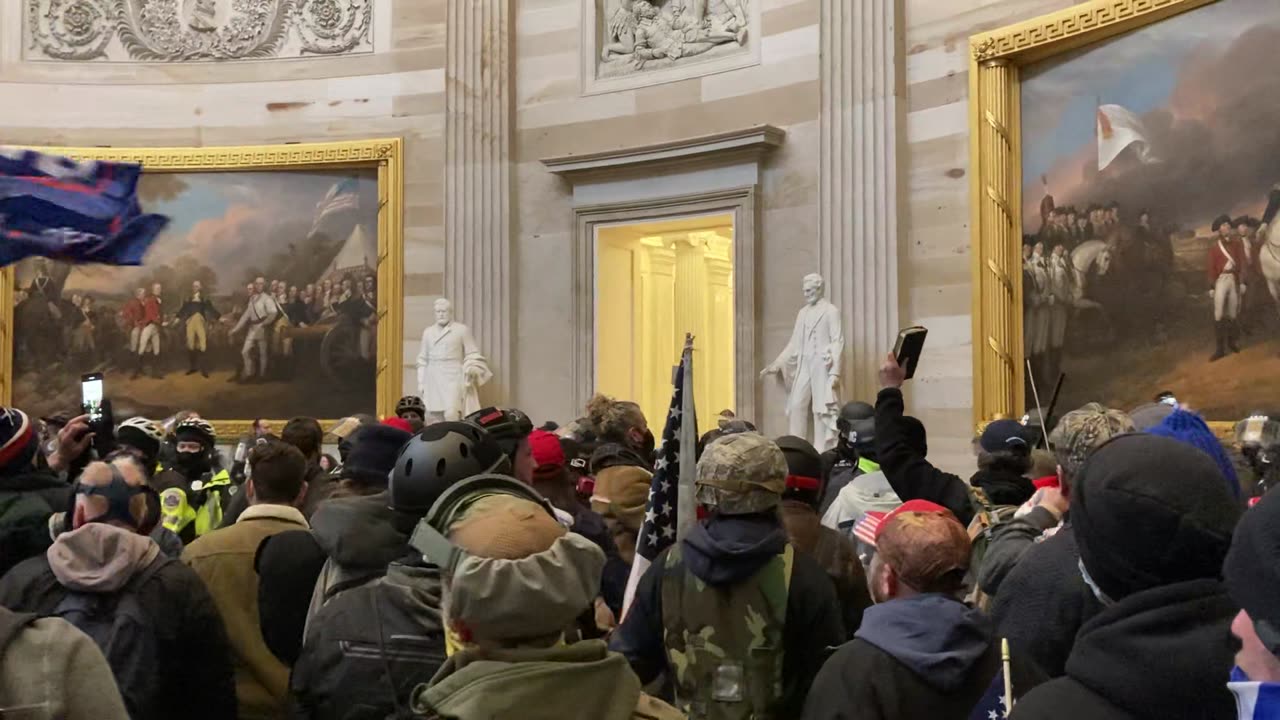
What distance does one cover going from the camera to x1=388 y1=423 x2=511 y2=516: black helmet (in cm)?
325

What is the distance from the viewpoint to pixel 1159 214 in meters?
11.0

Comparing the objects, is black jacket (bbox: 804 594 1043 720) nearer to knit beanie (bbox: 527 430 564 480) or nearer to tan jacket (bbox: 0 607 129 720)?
tan jacket (bbox: 0 607 129 720)

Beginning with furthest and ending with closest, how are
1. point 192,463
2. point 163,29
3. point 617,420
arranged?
point 163,29 → point 617,420 → point 192,463

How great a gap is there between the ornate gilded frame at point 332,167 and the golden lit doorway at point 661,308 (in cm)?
290

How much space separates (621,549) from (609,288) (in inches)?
449

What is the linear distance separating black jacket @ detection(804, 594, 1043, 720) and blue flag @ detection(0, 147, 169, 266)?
12.9ft

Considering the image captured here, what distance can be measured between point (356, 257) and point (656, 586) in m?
14.6

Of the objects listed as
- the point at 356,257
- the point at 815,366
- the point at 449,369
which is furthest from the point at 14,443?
the point at 356,257

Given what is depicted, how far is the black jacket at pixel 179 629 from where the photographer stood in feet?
11.2

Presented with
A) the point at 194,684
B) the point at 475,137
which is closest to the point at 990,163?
the point at 475,137

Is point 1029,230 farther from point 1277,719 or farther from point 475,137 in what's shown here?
point 1277,719

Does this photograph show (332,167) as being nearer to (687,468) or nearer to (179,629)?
(687,468)

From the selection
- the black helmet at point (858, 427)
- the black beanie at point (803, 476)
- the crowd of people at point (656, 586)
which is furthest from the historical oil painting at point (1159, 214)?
the black beanie at point (803, 476)

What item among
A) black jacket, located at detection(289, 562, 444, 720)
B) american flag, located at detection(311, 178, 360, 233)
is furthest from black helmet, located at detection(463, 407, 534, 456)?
american flag, located at detection(311, 178, 360, 233)
